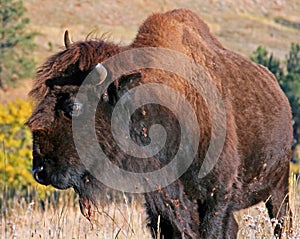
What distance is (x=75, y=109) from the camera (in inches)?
195

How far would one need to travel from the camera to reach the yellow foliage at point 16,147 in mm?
17109

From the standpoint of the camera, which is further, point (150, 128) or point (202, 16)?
point (202, 16)

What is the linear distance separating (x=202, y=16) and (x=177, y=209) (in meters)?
46.9

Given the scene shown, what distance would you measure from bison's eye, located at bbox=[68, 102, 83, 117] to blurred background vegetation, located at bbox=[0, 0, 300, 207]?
37.5ft

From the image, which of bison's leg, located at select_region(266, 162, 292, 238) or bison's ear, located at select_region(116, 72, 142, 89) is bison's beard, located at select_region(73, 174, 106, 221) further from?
bison's leg, located at select_region(266, 162, 292, 238)

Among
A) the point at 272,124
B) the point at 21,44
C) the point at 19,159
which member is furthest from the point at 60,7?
the point at 272,124

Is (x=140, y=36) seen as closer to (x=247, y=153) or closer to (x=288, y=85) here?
(x=247, y=153)

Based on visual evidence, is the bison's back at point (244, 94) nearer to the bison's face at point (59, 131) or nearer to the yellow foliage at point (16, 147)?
the bison's face at point (59, 131)

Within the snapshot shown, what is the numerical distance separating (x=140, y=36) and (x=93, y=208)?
4.79 feet

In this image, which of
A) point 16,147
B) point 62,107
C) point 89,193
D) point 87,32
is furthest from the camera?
point 87,32

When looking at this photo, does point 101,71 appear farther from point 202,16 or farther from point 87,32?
point 202,16

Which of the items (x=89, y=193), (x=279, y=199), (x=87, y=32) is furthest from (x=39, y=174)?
(x=87, y=32)

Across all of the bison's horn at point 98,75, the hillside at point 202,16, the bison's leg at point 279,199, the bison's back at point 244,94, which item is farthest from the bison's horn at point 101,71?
the hillside at point 202,16

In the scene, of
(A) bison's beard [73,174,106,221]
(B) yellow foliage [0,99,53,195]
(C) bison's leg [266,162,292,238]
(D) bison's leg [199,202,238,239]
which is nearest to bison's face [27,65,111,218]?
(A) bison's beard [73,174,106,221]
